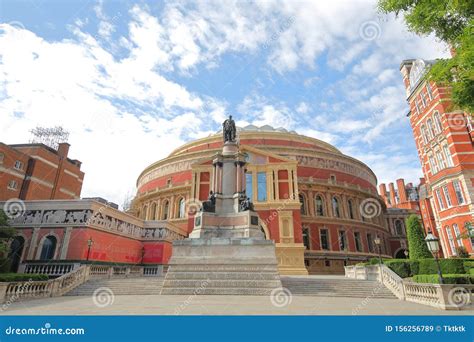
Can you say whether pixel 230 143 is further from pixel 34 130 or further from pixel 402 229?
pixel 402 229

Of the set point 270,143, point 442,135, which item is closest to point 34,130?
point 270,143

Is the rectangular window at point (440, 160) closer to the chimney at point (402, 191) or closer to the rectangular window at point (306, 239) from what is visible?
the rectangular window at point (306, 239)

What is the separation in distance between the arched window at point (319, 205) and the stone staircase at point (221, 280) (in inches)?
1015

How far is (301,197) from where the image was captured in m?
37.9

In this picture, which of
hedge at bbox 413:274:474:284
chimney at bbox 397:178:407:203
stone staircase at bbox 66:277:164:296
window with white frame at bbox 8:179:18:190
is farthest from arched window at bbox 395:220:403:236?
window with white frame at bbox 8:179:18:190

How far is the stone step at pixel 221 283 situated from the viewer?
1294 centimetres

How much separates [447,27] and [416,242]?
1531cm

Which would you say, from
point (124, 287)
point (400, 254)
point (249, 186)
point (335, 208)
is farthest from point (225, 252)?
point (400, 254)

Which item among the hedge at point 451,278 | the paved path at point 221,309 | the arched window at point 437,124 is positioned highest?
the arched window at point 437,124

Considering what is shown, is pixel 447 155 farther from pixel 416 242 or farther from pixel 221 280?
pixel 221 280

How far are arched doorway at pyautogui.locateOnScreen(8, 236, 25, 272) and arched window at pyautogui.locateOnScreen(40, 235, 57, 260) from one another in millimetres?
1654

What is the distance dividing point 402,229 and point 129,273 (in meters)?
50.9

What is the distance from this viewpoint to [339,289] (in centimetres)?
1388

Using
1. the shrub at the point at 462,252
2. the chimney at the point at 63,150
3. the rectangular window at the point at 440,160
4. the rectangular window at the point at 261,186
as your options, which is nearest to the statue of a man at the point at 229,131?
the rectangular window at the point at 261,186
